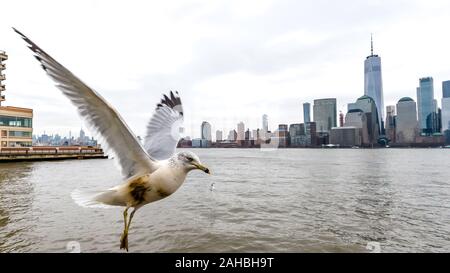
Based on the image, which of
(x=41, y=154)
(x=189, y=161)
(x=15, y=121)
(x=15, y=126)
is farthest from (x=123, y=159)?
(x=15, y=126)

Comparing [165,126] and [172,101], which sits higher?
[172,101]

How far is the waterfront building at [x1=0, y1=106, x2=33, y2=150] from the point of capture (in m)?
41.9

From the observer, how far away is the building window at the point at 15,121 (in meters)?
41.9

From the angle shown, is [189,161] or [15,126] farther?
[15,126]

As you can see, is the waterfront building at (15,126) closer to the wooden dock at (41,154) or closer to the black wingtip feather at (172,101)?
the wooden dock at (41,154)

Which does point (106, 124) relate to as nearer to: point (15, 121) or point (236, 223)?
point (236, 223)

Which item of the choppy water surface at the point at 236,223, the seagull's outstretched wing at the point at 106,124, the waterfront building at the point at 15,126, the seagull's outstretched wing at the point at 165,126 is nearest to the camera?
the seagull's outstretched wing at the point at 106,124

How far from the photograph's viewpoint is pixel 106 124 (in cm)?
224

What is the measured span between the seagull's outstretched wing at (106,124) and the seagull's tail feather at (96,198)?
0.80 ft

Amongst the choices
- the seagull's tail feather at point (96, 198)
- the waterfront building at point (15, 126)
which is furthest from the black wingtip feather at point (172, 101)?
the waterfront building at point (15, 126)

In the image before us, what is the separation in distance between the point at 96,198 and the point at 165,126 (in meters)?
1.67

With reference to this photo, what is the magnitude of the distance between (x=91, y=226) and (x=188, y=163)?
29.5ft

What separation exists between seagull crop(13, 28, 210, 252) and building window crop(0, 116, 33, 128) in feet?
173
